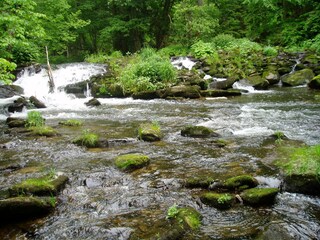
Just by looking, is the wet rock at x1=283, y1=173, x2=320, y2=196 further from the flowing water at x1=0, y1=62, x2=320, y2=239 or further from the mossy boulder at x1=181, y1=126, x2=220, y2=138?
the mossy boulder at x1=181, y1=126, x2=220, y2=138

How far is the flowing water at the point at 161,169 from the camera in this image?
427 cm

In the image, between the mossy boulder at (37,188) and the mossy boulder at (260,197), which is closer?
the mossy boulder at (260,197)

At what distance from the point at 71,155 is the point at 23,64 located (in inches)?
629

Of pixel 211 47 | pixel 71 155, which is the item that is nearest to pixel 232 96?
pixel 211 47

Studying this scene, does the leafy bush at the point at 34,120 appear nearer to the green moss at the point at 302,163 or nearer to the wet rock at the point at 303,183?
A: the green moss at the point at 302,163

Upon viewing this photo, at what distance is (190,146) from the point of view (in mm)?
7746

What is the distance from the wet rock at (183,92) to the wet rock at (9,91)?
824 centimetres

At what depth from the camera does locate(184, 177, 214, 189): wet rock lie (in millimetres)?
5395

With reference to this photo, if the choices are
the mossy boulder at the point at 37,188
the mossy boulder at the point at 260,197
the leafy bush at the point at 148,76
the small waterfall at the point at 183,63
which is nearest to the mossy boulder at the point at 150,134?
Result: the mossy boulder at the point at 37,188

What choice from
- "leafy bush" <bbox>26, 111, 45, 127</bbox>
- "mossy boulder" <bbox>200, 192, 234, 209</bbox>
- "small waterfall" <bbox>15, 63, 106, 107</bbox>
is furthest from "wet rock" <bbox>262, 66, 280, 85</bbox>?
"mossy boulder" <bbox>200, 192, 234, 209</bbox>

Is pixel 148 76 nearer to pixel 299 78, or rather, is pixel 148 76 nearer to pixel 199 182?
pixel 299 78

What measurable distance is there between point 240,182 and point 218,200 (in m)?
0.68

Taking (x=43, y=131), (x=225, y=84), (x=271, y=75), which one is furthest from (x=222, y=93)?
(x=43, y=131)

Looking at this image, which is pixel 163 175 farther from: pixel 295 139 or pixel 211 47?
pixel 211 47
